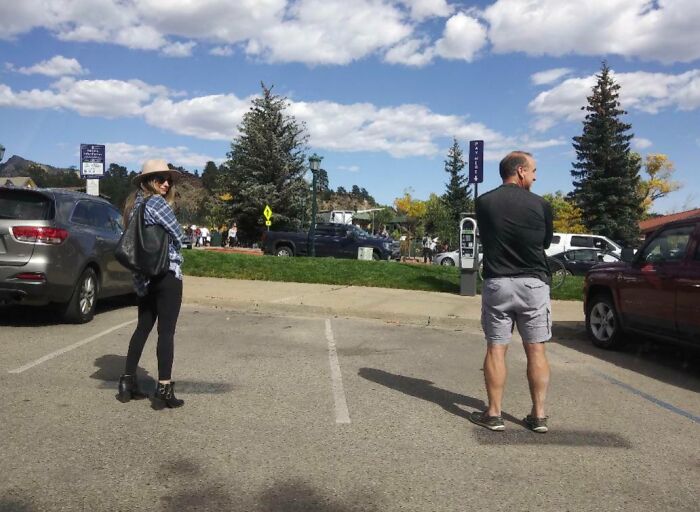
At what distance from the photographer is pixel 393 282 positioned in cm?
1315

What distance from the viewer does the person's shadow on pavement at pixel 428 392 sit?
486 cm

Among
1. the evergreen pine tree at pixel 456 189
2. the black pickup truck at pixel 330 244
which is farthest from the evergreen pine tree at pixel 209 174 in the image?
the black pickup truck at pixel 330 244

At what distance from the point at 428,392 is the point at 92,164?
36.9 ft

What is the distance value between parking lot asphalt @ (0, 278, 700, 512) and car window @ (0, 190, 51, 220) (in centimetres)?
139

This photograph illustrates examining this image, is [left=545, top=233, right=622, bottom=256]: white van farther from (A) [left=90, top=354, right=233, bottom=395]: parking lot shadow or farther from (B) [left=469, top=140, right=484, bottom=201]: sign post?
(A) [left=90, top=354, right=233, bottom=395]: parking lot shadow

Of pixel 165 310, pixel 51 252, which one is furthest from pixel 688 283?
pixel 51 252

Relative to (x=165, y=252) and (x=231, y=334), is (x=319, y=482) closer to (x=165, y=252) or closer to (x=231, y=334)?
(x=165, y=252)

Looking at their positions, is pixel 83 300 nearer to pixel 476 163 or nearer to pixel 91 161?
pixel 91 161

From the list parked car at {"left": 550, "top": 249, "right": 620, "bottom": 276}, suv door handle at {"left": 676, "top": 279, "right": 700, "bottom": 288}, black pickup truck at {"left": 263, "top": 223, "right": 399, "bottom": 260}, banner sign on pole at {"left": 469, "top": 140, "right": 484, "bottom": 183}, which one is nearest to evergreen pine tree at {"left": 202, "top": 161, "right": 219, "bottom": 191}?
black pickup truck at {"left": 263, "top": 223, "right": 399, "bottom": 260}

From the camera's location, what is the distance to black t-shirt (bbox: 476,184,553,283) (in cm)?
426

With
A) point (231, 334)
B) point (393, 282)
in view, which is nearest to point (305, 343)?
point (231, 334)

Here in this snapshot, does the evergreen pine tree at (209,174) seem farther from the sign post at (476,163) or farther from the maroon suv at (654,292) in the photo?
the maroon suv at (654,292)

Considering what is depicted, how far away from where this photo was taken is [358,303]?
10.4m

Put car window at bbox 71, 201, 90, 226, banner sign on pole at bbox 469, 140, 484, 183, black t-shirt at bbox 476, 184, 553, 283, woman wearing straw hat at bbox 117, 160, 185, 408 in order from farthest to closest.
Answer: banner sign on pole at bbox 469, 140, 484, 183 → car window at bbox 71, 201, 90, 226 → woman wearing straw hat at bbox 117, 160, 185, 408 → black t-shirt at bbox 476, 184, 553, 283
